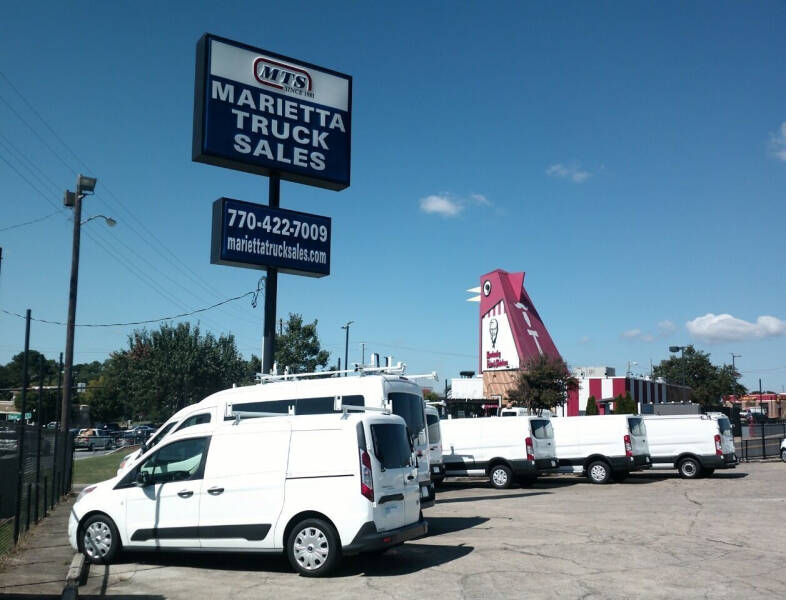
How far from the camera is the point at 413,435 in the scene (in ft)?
45.5

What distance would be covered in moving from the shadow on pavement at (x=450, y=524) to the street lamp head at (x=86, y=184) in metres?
19.0

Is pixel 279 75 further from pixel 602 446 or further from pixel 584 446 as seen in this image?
pixel 602 446

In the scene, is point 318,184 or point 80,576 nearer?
point 80,576

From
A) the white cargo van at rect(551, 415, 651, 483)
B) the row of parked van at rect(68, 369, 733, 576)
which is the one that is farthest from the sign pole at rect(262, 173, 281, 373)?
the white cargo van at rect(551, 415, 651, 483)

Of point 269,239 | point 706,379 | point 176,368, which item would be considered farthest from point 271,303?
point 706,379

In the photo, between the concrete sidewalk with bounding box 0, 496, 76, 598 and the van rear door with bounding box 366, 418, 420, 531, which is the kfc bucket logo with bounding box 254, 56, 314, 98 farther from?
the van rear door with bounding box 366, 418, 420, 531

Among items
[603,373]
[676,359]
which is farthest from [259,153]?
[676,359]

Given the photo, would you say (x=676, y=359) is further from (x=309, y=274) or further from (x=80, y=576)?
(x=80, y=576)

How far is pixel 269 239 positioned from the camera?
Result: 20438mm

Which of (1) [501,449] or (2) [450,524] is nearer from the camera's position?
(2) [450,524]

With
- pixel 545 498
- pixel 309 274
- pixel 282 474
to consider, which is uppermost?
pixel 309 274

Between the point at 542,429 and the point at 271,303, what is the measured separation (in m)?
8.76

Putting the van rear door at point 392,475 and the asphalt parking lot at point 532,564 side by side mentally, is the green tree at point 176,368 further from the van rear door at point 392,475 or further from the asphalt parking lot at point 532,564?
the van rear door at point 392,475

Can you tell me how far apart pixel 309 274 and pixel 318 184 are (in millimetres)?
2640
